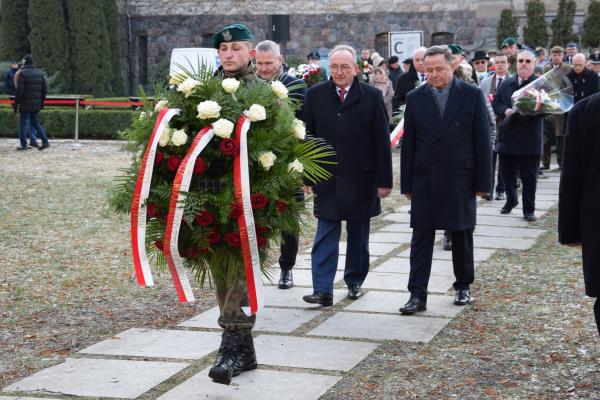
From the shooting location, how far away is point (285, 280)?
8.27 meters

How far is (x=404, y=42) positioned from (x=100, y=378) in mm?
17751

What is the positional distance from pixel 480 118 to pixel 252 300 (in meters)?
2.80

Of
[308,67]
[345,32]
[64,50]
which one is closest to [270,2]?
[345,32]

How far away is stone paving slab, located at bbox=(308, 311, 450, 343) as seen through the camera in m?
6.69

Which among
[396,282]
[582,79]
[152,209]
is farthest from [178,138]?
[582,79]

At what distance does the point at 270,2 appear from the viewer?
33562 millimetres

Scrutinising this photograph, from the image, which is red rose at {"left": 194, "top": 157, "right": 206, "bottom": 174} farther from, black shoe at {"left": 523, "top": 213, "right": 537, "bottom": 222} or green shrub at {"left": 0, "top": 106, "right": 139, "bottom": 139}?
green shrub at {"left": 0, "top": 106, "right": 139, "bottom": 139}

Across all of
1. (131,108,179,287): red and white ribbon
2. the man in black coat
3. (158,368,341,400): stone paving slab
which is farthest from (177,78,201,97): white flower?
the man in black coat

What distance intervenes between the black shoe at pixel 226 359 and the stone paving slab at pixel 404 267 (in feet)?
11.3

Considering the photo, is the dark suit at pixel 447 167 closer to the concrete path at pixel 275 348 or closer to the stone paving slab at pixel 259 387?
the concrete path at pixel 275 348

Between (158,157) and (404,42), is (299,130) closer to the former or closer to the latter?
(158,157)

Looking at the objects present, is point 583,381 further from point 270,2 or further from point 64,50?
point 270,2

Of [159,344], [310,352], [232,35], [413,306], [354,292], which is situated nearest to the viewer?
[232,35]

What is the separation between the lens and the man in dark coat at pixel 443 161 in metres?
7.41
